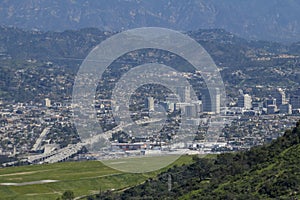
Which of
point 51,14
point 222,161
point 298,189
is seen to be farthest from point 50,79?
point 51,14

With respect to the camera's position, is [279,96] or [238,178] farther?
[279,96]

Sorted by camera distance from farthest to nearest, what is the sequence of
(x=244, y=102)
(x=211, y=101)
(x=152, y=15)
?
1. (x=152, y=15)
2. (x=244, y=102)
3. (x=211, y=101)

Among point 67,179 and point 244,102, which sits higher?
point 244,102

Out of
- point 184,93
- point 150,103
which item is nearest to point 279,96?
point 184,93

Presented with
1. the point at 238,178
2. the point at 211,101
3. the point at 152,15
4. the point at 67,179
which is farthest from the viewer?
the point at 152,15

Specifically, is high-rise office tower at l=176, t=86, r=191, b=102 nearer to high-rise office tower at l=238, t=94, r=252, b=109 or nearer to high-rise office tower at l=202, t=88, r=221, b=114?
high-rise office tower at l=202, t=88, r=221, b=114

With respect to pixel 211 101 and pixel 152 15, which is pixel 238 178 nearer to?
pixel 211 101

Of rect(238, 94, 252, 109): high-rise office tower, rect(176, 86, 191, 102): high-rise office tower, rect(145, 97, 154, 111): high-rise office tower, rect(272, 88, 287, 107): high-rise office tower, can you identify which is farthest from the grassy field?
rect(272, 88, 287, 107): high-rise office tower
